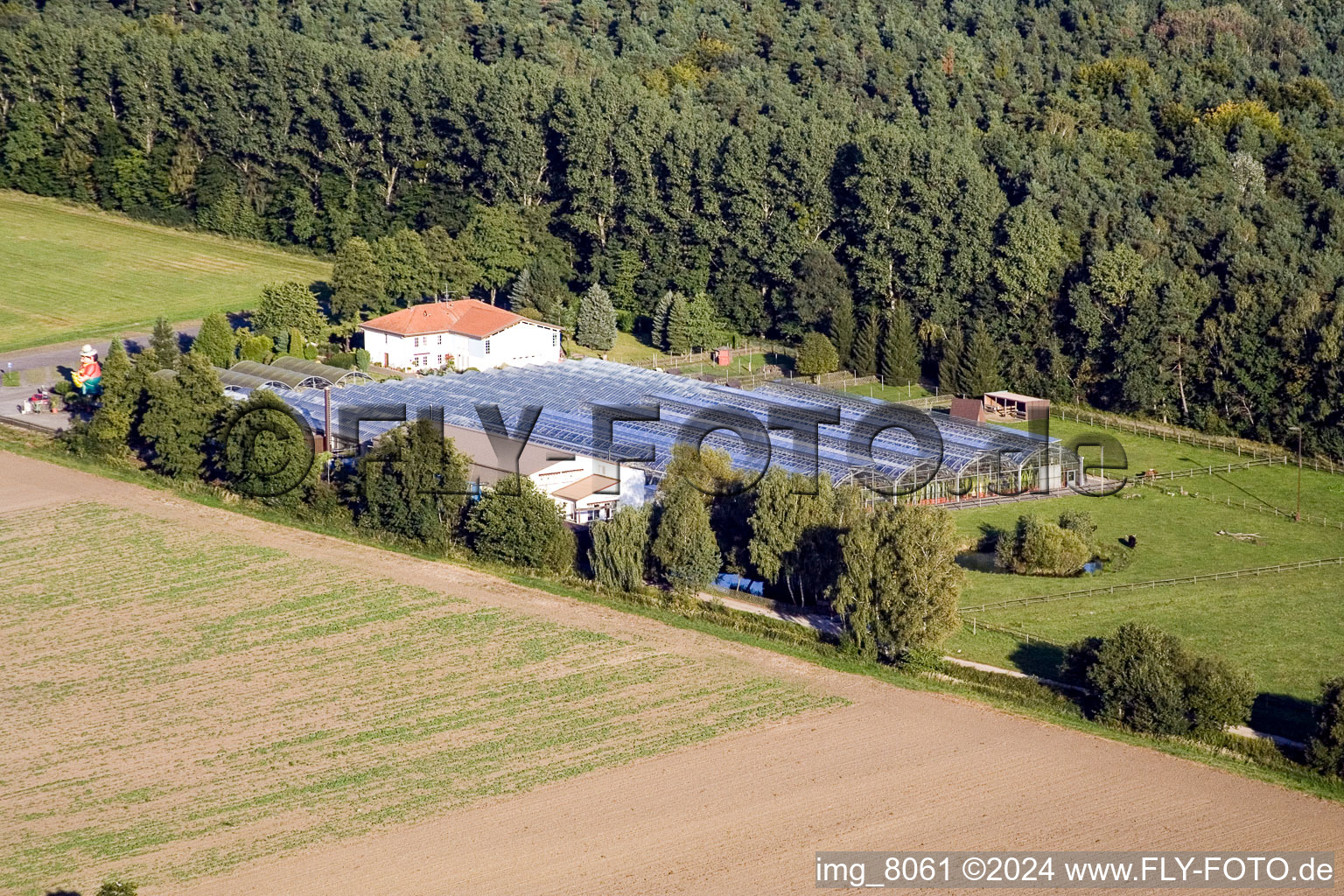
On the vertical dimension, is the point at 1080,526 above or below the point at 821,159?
below

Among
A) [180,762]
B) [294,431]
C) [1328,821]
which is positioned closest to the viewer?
[1328,821]

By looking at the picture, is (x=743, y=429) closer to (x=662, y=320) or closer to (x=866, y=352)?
(x=866, y=352)

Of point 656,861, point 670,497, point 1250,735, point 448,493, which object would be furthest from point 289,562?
point 1250,735

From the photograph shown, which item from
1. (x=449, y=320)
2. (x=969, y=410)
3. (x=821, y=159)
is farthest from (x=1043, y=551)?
(x=821, y=159)

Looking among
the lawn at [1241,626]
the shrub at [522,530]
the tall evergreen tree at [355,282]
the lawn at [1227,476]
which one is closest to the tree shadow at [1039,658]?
the lawn at [1241,626]

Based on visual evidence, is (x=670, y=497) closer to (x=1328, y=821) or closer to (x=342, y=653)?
(x=342, y=653)
